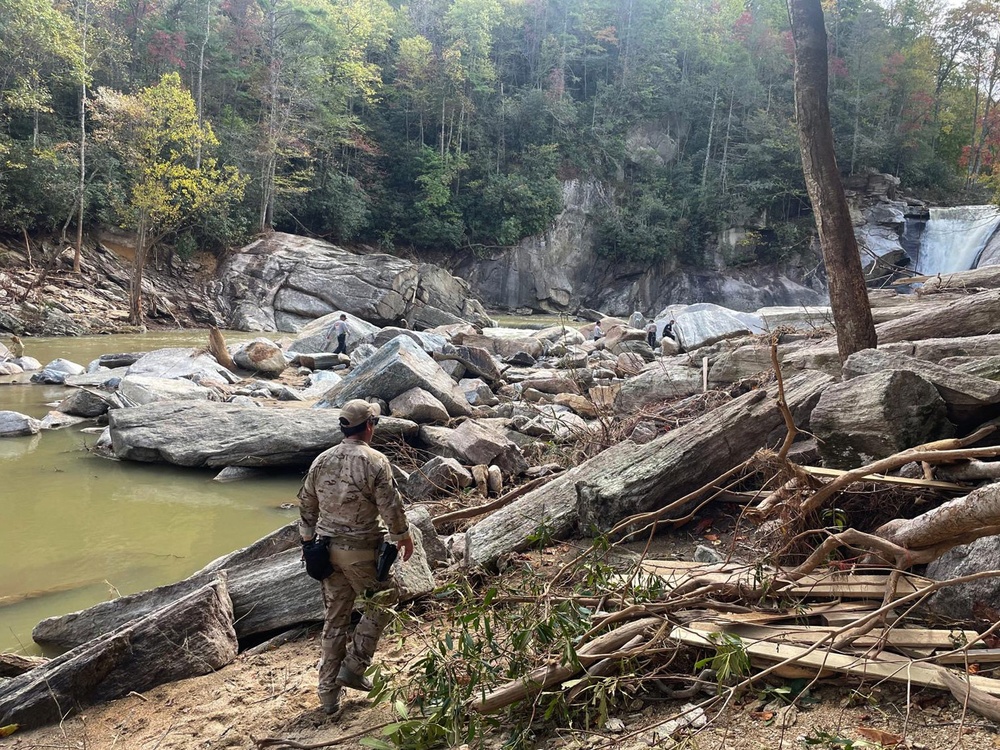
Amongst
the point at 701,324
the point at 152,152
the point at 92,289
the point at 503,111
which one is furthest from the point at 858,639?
the point at 503,111

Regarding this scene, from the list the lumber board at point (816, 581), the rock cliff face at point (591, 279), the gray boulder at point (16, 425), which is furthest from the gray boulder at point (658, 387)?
the rock cliff face at point (591, 279)

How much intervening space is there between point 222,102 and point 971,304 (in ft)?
114

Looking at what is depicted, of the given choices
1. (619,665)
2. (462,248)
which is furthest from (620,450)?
(462,248)

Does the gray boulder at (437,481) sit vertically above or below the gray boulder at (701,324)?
below

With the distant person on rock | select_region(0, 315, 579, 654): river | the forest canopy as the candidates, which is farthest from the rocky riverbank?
the forest canopy

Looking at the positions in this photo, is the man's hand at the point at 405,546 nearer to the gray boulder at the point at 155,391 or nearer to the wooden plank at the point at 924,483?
the wooden plank at the point at 924,483

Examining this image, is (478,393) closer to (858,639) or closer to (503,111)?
(858,639)

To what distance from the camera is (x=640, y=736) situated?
7.84 ft

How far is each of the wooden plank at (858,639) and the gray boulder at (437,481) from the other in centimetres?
388

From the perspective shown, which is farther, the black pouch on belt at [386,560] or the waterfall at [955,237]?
the waterfall at [955,237]

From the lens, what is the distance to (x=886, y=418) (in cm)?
358

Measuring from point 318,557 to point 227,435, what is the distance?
19.0ft

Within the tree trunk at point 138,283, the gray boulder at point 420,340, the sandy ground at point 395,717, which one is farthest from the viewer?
the tree trunk at point 138,283

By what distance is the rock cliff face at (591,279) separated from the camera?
1480 inches
